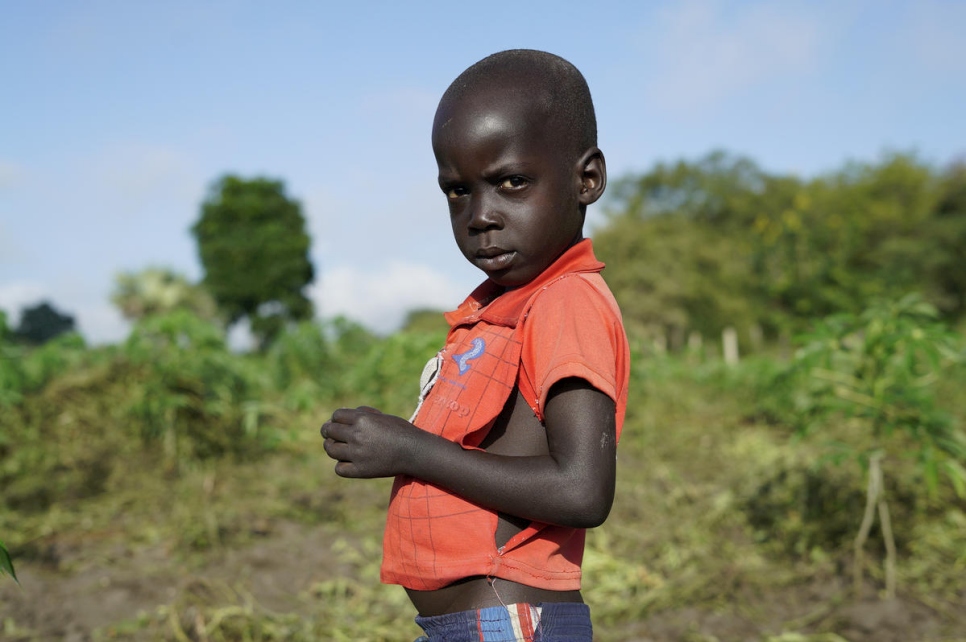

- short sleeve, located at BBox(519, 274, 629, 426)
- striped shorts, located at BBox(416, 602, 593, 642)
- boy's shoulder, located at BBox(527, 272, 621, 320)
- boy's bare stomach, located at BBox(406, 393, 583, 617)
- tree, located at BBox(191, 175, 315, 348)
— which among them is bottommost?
striped shorts, located at BBox(416, 602, 593, 642)

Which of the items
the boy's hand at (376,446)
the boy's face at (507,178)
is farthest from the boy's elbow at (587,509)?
the boy's face at (507,178)

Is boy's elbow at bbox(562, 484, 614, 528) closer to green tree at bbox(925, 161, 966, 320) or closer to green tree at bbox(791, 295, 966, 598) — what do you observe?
green tree at bbox(791, 295, 966, 598)

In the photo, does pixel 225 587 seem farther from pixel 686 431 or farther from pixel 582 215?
pixel 686 431

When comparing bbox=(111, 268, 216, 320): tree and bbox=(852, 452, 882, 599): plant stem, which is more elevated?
bbox=(111, 268, 216, 320): tree

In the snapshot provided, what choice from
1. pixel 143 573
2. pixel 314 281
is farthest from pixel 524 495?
pixel 314 281

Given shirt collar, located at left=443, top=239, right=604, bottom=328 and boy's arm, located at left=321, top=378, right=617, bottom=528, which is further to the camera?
shirt collar, located at left=443, top=239, right=604, bottom=328

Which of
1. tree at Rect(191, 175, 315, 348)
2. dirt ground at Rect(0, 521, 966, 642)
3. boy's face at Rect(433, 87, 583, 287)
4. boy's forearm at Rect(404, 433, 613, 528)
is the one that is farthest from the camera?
tree at Rect(191, 175, 315, 348)

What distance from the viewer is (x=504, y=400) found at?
4.10 feet

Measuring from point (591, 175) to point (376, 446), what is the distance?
553 mm

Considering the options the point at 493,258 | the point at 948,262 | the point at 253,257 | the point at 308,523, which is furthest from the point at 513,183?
the point at 253,257

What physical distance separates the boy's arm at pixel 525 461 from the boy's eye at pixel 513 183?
311 millimetres

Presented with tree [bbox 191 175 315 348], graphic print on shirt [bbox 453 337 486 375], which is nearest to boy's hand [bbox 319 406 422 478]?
graphic print on shirt [bbox 453 337 486 375]

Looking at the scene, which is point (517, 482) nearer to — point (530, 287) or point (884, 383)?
point (530, 287)

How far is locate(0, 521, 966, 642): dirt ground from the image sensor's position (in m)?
3.12
